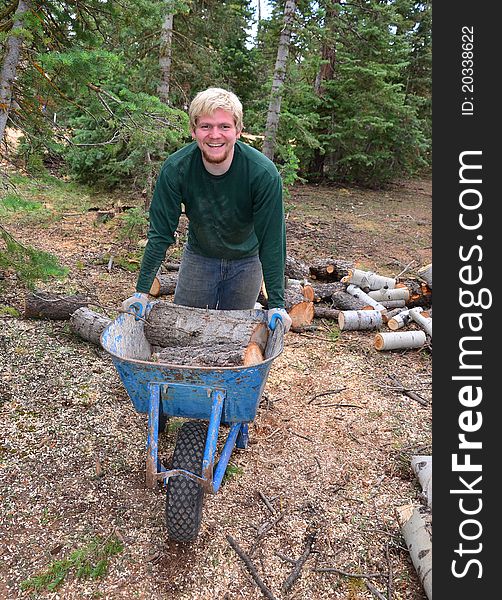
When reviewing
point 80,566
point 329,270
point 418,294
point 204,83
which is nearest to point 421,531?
point 80,566

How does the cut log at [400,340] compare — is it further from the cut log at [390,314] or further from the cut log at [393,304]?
the cut log at [393,304]

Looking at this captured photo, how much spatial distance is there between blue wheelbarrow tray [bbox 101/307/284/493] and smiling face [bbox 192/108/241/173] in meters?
0.99

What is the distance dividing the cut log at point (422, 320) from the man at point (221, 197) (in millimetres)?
2713

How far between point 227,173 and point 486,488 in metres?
1.87

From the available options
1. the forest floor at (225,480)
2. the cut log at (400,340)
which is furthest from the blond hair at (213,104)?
the cut log at (400,340)

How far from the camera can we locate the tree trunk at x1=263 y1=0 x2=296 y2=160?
7.36 meters

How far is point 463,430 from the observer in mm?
1999

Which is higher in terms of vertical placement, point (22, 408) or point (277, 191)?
point (277, 191)

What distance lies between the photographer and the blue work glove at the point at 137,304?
8.43 feet

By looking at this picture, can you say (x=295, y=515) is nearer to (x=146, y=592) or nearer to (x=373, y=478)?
(x=373, y=478)

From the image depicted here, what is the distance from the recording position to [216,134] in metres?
2.27

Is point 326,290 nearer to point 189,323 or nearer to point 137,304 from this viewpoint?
point 189,323

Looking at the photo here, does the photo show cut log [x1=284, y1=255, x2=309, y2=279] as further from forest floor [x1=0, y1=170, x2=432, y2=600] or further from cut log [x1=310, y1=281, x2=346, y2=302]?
forest floor [x1=0, y1=170, x2=432, y2=600]

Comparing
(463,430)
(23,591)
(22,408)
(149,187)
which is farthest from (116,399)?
(149,187)
